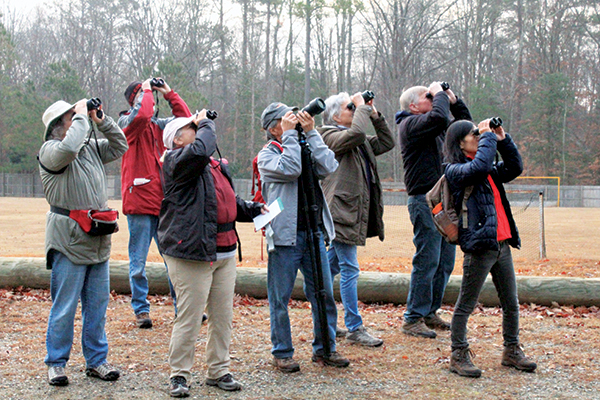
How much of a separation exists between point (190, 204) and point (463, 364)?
220 cm

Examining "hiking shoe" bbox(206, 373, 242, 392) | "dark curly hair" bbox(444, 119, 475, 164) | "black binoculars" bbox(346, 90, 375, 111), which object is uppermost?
"black binoculars" bbox(346, 90, 375, 111)

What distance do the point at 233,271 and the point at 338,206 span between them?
124cm

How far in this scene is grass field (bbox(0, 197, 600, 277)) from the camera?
9.84m

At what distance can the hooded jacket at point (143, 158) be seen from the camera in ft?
18.6

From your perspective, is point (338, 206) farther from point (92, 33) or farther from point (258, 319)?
point (92, 33)

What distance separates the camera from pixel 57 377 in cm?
416

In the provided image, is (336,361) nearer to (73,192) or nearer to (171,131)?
(171,131)

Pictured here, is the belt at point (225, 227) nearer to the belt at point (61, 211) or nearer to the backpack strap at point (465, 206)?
the belt at point (61, 211)

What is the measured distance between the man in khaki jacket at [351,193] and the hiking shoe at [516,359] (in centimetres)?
101

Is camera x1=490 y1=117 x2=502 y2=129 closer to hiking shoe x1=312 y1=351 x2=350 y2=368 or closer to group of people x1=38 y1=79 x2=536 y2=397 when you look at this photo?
group of people x1=38 y1=79 x2=536 y2=397

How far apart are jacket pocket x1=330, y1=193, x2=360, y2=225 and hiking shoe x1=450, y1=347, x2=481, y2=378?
134 centimetres

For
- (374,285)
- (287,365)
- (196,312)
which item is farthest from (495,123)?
(374,285)

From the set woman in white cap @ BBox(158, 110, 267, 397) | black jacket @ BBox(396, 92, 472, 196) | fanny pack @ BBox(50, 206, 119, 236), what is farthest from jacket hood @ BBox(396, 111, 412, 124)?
fanny pack @ BBox(50, 206, 119, 236)

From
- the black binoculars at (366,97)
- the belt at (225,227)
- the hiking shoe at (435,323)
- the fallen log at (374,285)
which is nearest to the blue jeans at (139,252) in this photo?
the fallen log at (374,285)
